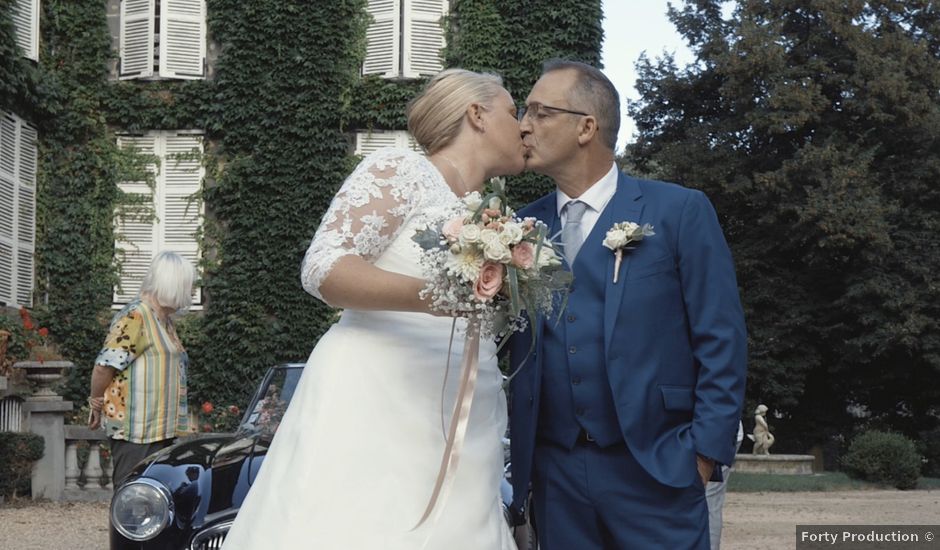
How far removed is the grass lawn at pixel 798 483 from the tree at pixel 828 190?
14.9 feet

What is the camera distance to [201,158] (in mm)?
→ 18359

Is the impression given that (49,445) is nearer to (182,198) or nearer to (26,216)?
(26,216)

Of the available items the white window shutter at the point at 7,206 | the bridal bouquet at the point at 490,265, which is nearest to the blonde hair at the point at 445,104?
the bridal bouquet at the point at 490,265

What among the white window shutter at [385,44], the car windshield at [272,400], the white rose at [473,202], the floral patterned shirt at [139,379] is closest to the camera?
the white rose at [473,202]

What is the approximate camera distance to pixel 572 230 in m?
3.56

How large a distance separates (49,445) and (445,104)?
1068cm

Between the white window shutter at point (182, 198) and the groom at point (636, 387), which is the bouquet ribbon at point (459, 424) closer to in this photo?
the groom at point (636, 387)

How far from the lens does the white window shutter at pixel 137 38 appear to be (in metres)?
18.5

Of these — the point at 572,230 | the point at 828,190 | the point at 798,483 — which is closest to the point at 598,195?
the point at 572,230

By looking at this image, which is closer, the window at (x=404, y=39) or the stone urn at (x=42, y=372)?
the stone urn at (x=42, y=372)

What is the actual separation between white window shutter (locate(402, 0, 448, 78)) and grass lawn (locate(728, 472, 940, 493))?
785 cm

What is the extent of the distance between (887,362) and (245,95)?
Result: 1528 cm

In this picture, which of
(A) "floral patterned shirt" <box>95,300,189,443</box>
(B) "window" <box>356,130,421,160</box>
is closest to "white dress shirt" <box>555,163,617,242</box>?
(A) "floral patterned shirt" <box>95,300,189,443</box>

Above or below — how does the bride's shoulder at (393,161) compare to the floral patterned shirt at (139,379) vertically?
above
